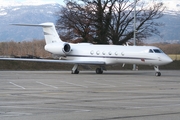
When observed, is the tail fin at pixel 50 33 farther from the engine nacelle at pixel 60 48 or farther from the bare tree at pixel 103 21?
the bare tree at pixel 103 21

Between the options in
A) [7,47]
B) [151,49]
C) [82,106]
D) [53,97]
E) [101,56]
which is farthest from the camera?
[7,47]

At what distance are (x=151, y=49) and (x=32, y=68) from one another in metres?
15.6

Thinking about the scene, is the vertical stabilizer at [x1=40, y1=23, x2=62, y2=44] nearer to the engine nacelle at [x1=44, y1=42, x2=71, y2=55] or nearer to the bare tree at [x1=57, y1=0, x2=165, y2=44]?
the engine nacelle at [x1=44, y1=42, x2=71, y2=55]

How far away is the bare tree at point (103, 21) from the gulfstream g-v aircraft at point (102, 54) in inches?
561

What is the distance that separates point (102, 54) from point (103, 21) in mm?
19547

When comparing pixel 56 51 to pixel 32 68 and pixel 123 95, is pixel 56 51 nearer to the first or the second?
pixel 32 68

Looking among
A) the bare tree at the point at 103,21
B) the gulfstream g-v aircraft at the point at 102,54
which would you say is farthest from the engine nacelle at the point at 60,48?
the bare tree at the point at 103,21

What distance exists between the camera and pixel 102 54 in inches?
1517

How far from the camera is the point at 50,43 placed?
41.9m

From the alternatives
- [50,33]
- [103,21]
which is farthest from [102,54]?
[103,21]

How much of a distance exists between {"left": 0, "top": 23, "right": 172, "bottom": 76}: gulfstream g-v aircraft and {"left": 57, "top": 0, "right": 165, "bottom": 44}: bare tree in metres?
14.2

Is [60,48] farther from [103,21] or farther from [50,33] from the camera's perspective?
[103,21]

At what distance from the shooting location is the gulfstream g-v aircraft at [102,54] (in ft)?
118

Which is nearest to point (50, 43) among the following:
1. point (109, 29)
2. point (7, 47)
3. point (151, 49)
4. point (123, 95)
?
point (151, 49)
